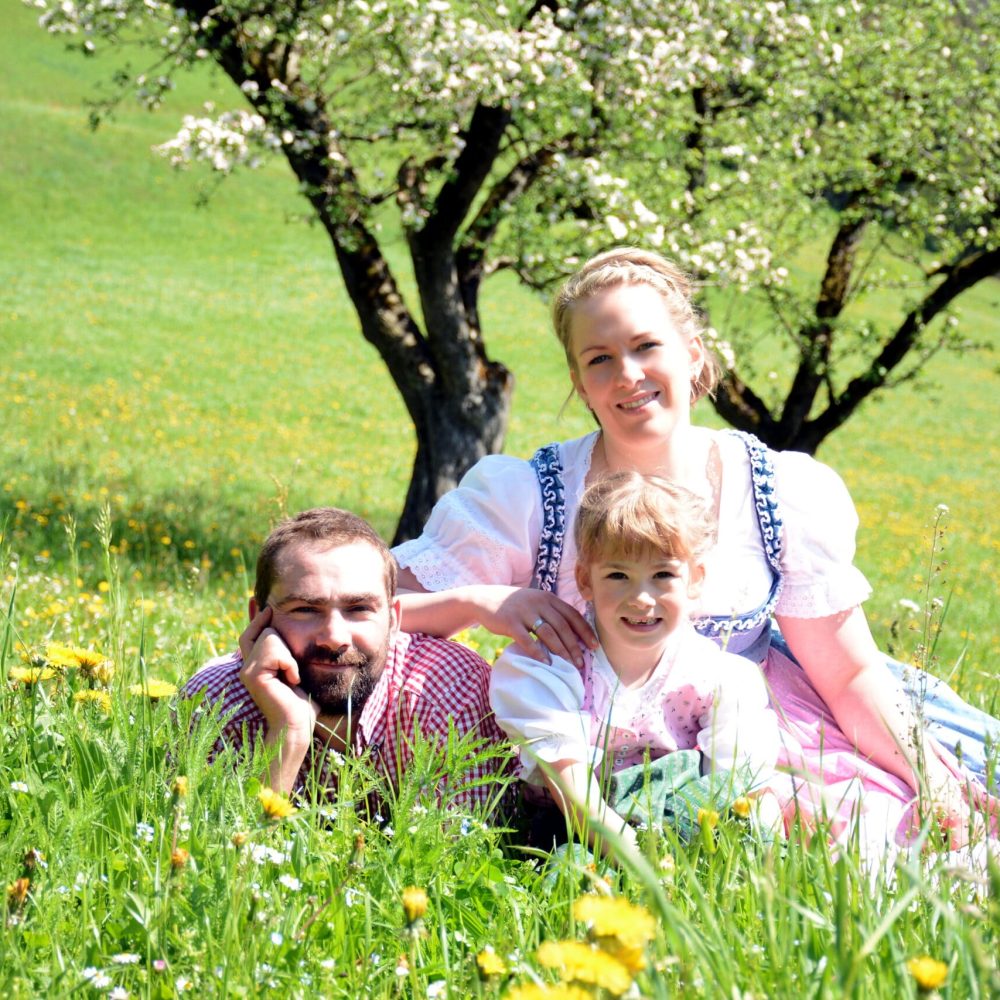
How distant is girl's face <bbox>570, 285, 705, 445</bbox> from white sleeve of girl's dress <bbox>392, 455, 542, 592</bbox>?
292 mm

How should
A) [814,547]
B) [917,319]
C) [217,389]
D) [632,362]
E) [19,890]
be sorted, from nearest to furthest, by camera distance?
[19,890] → [632,362] → [814,547] → [917,319] → [217,389]

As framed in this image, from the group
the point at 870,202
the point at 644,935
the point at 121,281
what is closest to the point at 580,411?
the point at 121,281

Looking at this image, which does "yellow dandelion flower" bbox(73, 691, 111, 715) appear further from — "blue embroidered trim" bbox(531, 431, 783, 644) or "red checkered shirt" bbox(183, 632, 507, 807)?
"blue embroidered trim" bbox(531, 431, 783, 644)

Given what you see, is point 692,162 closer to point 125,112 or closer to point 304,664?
point 304,664

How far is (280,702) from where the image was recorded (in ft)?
8.33

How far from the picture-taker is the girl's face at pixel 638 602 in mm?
2723

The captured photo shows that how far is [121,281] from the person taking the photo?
25984 mm

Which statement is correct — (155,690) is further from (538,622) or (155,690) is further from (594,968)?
(594,968)

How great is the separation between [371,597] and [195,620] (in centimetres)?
303

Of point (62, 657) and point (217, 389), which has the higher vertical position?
point (217, 389)

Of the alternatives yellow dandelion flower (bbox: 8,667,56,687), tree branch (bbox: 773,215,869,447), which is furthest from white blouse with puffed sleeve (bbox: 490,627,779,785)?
tree branch (bbox: 773,215,869,447)

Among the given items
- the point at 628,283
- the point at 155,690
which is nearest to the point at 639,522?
the point at 628,283

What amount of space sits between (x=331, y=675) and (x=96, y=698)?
0.47 m

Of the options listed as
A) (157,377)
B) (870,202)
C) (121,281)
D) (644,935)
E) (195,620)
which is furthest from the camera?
(121,281)
